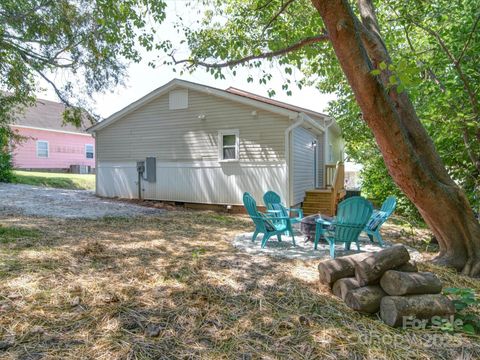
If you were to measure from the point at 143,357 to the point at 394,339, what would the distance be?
1948mm

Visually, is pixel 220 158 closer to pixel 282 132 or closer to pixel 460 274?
pixel 282 132

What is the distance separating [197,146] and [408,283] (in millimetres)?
8595

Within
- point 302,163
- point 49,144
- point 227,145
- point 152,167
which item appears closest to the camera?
point 227,145

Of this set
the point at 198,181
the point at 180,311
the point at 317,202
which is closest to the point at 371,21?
the point at 180,311

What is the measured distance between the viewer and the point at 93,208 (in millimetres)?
9297

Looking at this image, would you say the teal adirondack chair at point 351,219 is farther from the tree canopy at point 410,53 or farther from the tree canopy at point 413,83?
the tree canopy at point 410,53

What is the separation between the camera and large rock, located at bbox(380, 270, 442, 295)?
8.89 feet

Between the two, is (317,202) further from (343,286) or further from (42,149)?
(42,149)

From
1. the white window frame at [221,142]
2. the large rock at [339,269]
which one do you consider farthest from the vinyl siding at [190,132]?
the large rock at [339,269]

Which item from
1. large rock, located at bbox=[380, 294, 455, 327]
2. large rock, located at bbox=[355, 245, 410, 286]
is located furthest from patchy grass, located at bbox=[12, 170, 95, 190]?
large rock, located at bbox=[380, 294, 455, 327]

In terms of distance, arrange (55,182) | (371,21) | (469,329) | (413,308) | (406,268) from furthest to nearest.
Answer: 1. (55,182)
2. (371,21)
3. (406,268)
4. (413,308)
5. (469,329)

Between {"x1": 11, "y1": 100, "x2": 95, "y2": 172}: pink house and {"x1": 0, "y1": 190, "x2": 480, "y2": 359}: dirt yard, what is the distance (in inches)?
728

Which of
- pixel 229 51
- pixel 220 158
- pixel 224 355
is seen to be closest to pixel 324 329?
pixel 224 355

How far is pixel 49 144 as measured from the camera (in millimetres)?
21219
